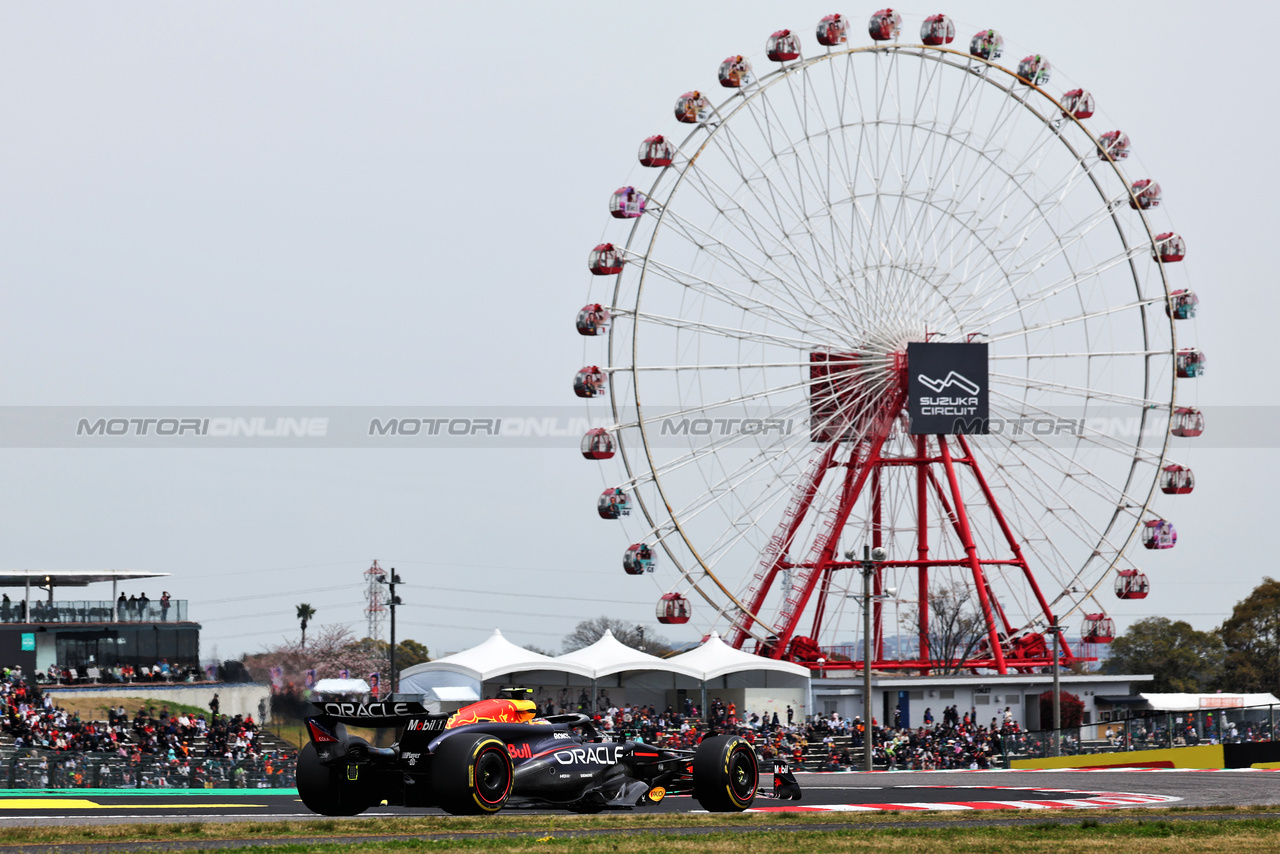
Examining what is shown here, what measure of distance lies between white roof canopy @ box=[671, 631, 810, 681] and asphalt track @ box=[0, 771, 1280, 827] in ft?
45.9

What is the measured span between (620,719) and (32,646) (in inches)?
916

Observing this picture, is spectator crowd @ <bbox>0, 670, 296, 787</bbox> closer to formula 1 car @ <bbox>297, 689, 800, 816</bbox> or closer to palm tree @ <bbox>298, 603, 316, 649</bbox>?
formula 1 car @ <bbox>297, 689, 800, 816</bbox>

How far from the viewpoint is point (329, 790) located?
16.8 m

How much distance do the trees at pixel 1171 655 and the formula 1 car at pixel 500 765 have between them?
86.7 m

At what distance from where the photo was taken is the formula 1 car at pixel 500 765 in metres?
15.9

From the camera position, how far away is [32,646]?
172ft

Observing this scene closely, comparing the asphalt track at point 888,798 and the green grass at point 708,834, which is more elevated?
the green grass at point 708,834

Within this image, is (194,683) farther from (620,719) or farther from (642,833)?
(642,833)

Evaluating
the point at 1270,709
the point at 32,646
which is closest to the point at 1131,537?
the point at 1270,709

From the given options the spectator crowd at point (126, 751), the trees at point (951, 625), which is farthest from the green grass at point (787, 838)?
the trees at point (951, 625)

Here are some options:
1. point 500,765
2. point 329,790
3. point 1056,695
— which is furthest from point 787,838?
point 1056,695

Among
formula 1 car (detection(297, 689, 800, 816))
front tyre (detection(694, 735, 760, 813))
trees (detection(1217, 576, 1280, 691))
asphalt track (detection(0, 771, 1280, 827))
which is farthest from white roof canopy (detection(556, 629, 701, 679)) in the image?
trees (detection(1217, 576, 1280, 691))

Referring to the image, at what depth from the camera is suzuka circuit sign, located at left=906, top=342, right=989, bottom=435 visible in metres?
47.8

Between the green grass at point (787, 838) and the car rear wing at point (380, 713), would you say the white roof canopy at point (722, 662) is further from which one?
the car rear wing at point (380, 713)
